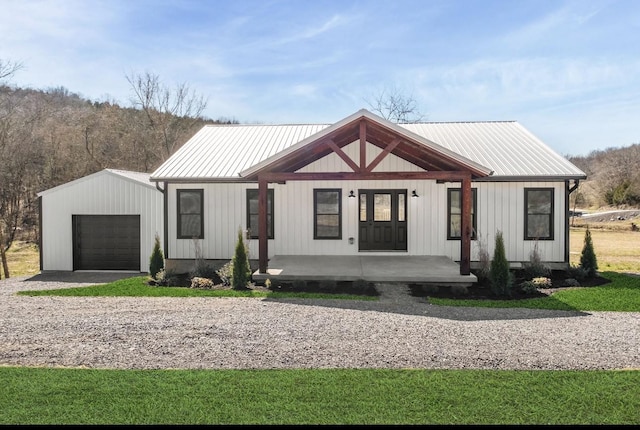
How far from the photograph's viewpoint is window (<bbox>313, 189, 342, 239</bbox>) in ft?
43.9

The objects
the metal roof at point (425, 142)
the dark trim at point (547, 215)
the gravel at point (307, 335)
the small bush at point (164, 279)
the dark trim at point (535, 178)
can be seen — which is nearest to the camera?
the gravel at point (307, 335)

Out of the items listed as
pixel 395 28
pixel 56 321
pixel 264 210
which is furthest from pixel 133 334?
pixel 395 28

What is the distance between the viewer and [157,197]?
1422 cm

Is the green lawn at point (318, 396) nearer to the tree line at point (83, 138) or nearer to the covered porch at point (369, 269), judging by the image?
the covered porch at point (369, 269)

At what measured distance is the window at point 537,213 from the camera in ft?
42.2

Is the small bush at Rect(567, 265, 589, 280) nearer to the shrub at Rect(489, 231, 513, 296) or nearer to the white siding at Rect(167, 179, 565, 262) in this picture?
the white siding at Rect(167, 179, 565, 262)

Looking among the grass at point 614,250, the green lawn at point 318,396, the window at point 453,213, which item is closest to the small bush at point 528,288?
the window at point 453,213

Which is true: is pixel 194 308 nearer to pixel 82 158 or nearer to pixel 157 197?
pixel 157 197

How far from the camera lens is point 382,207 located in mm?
13445

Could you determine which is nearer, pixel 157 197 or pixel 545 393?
pixel 545 393

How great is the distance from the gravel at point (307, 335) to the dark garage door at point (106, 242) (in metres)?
5.10

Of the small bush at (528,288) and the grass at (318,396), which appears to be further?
the small bush at (528,288)

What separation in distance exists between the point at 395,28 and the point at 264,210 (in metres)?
7.41

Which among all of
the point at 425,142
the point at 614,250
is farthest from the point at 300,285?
the point at 614,250
